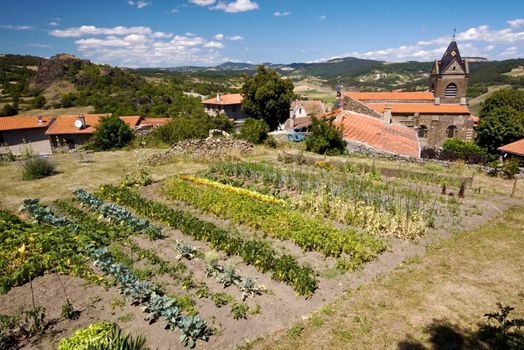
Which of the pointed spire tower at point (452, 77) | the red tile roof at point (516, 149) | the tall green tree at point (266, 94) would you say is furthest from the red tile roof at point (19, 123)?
the pointed spire tower at point (452, 77)

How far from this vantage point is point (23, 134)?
34344mm

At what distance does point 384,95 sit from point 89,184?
39954 millimetres

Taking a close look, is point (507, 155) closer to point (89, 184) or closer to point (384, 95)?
point (384, 95)

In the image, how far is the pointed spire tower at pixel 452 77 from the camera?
44625 millimetres

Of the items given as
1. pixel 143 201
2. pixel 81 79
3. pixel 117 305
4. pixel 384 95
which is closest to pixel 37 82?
pixel 81 79

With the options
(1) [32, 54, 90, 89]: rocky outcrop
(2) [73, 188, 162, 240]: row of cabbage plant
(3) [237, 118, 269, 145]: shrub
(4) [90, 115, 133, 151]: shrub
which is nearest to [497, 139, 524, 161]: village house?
(3) [237, 118, 269, 145]: shrub

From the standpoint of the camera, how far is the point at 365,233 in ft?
34.5

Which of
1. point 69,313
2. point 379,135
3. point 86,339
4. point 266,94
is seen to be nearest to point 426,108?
point 379,135

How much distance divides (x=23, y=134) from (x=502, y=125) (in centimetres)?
4938

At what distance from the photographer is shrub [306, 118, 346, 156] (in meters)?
22.9

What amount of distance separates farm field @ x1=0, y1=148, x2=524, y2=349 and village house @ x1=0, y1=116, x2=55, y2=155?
897 inches

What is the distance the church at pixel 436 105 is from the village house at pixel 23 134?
32552 mm

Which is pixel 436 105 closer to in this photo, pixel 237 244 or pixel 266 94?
pixel 266 94

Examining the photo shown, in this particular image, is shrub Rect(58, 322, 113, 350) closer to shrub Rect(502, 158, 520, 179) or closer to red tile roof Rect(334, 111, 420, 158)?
shrub Rect(502, 158, 520, 179)
